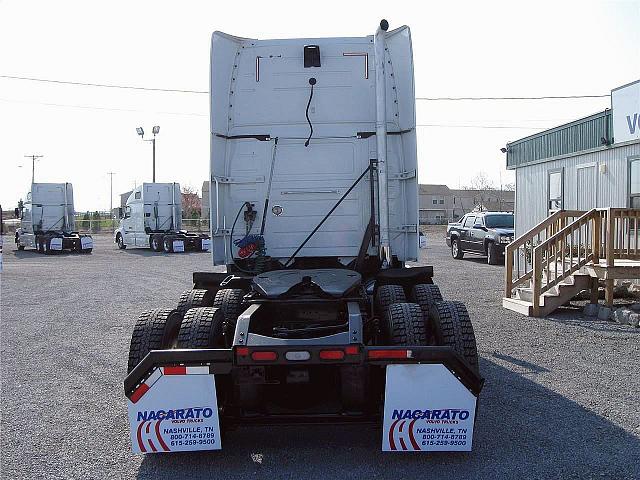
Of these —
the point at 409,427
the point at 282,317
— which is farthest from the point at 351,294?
the point at 409,427

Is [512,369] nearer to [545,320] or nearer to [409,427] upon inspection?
[409,427]

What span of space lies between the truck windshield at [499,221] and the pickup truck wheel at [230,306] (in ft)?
66.1

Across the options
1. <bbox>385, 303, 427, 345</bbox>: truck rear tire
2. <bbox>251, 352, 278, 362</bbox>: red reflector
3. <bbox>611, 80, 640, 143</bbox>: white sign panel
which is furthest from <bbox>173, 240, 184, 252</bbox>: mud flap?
<bbox>251, 352, 278, 362</bbox>: red reflector

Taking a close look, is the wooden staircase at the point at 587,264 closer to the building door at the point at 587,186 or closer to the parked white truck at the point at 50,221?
the building door at the point at 587,186

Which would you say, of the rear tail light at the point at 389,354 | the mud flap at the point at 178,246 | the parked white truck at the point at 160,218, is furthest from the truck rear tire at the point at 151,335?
the parked white truck at the point at 160,218

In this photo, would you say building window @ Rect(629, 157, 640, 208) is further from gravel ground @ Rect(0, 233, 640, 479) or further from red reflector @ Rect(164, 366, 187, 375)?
red reflector @ Rect(164, 366, 187, 375)

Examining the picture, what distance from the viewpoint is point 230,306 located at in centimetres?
609

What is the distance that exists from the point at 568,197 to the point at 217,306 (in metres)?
13.5

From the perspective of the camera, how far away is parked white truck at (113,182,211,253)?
111 feet

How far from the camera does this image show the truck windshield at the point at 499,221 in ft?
82.5

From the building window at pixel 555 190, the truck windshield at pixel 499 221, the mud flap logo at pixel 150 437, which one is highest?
the building window at pixel 555 190

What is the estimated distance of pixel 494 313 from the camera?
12.5 meters

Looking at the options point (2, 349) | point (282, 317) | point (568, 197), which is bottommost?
point (2, 349)

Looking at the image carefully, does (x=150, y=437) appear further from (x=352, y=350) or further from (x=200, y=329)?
(x=352, y=350)
